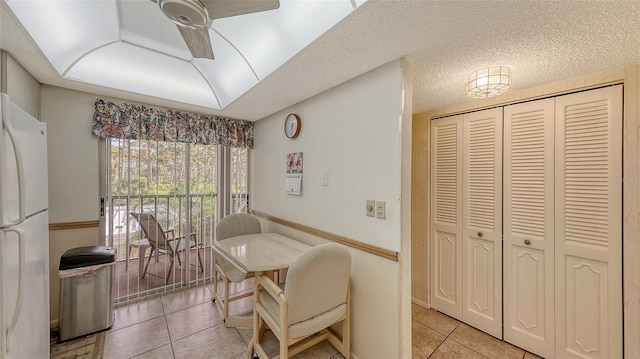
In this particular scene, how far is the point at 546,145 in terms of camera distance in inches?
72.2

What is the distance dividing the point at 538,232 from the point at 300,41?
2283 millimetres

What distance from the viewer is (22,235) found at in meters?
1.06

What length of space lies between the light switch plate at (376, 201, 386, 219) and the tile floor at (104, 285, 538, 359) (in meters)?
1.18

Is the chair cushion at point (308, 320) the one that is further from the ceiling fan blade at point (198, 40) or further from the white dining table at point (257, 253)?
the ceiling fan blade at point (198, 40)

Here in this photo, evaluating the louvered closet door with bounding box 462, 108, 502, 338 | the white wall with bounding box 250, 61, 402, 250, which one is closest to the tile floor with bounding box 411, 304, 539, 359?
the louvered closet door with bounding box 462, 108, 502, 338

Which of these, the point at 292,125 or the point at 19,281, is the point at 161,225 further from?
the point at 292,125

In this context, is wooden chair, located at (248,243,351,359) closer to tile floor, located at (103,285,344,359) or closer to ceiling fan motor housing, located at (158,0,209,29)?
tile floor, located at (103,285,344,359)

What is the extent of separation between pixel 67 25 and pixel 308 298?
247 cm

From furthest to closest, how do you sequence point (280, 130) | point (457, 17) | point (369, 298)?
point (280, 130), point (369, 298), point (457, 17)

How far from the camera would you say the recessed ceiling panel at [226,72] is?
2.06 meters

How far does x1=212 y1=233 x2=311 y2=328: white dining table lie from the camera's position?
1.71 metres

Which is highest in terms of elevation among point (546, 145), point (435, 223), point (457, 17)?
point (457, 17)

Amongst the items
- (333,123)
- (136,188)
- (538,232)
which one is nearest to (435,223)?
(538,232)

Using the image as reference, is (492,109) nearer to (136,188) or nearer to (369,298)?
(369,298)
